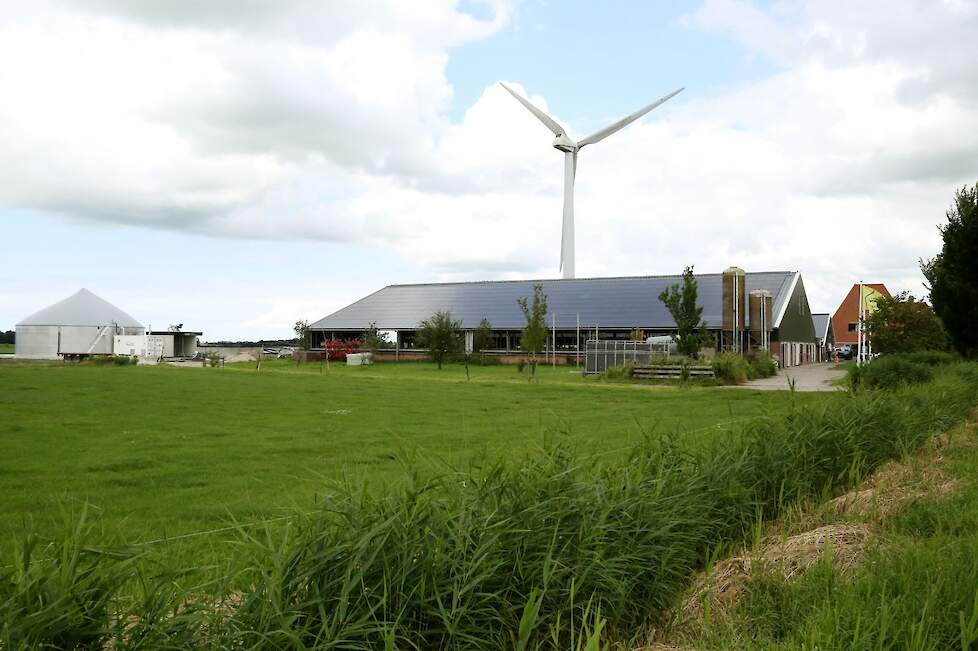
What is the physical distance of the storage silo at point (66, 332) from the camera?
74562 millimetres

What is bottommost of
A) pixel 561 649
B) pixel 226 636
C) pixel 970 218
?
pixel 561 649

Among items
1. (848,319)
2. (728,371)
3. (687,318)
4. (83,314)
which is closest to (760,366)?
(687,318)

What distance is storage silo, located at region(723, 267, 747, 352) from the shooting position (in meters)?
51.2

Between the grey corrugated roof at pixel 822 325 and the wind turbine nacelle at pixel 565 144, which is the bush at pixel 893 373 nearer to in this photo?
the wind turbine nacelle at pixel 565 144

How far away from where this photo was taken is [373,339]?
6381 centimetres

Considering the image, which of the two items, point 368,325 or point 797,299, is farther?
point 368,325

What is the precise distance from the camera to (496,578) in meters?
4.05

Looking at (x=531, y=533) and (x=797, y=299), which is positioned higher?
(x=797, y=299)

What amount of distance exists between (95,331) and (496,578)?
263 feet

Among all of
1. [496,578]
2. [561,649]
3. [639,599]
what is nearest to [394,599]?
[496,578]

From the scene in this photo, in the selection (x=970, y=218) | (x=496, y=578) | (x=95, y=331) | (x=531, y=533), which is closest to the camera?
(x=496, y=578)

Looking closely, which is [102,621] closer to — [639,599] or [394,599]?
[394,599]

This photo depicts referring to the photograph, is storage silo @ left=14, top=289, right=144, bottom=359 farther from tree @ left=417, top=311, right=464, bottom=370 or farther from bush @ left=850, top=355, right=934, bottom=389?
bush @ left=850, top=355, right=934, bottom=389

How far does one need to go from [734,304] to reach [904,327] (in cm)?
1124
